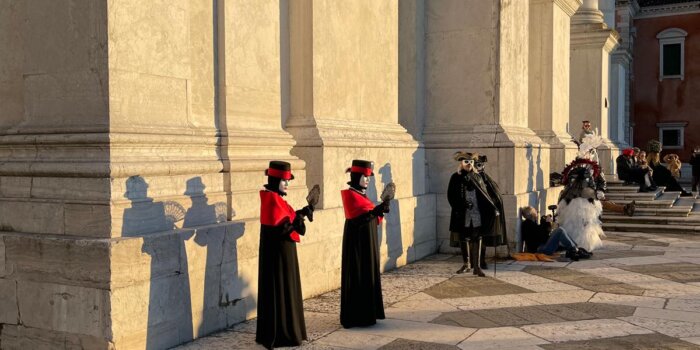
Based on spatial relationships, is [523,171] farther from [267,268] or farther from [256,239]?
[267,268]

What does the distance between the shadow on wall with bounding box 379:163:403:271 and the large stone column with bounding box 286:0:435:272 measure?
14 mm

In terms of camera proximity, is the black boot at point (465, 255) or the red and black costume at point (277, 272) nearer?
the red and black costume at point (277, 272)

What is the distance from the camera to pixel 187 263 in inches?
211

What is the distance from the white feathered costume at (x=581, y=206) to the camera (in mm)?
10039

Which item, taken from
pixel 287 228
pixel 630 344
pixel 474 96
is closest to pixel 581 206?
pixel 474 96

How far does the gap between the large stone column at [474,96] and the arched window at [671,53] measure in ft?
91.2

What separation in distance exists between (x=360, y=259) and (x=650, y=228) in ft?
32.3

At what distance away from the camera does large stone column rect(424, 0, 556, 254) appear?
10.3m

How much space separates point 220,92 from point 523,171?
5980 millimetres

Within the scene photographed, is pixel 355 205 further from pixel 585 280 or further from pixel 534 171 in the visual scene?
pixel 534 171

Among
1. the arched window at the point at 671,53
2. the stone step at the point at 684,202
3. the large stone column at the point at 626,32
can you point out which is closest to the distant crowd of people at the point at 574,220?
the stone step at the point at 684,202

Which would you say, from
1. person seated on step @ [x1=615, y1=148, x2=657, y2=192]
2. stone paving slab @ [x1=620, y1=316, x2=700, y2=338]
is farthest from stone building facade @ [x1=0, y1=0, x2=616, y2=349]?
person seated on step @ [x1=615, y1=148, x2=657, y2=192]

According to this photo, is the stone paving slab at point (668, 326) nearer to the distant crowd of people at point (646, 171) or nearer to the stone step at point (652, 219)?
the stone step at point (652, 219)

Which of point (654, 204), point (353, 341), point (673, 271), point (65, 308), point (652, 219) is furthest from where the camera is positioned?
point (654, 204)
